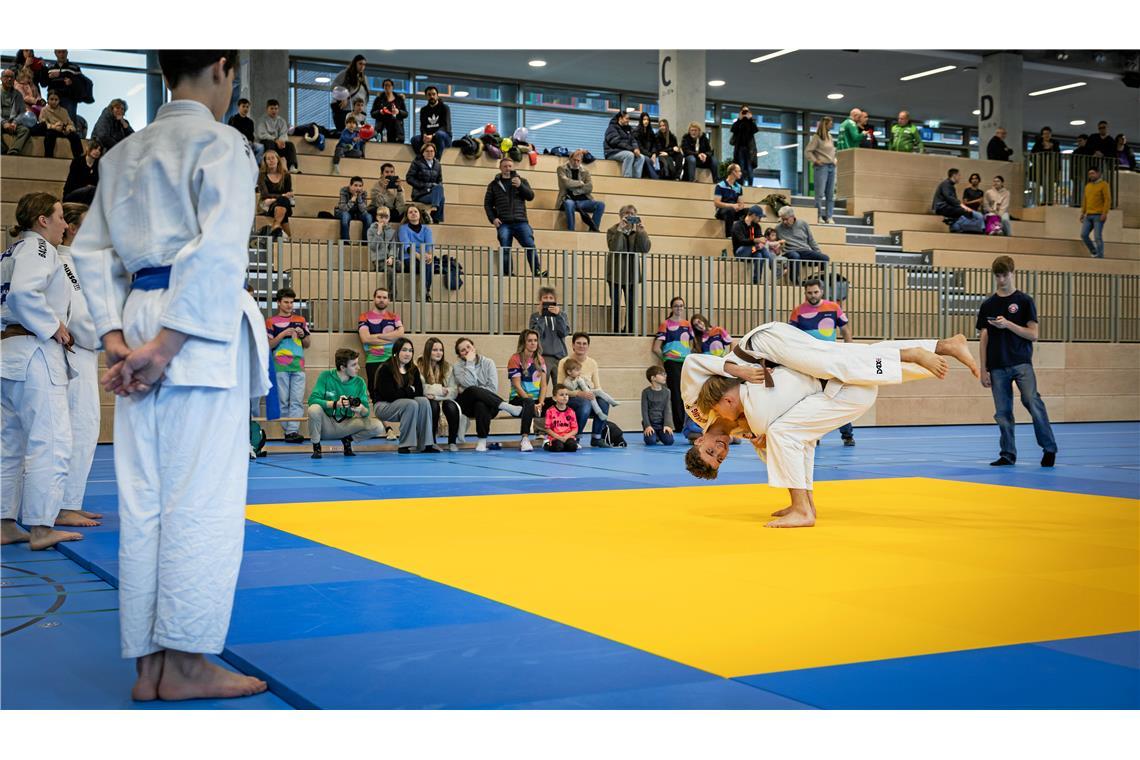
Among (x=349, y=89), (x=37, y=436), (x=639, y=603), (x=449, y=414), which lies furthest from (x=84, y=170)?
(x=639, y=603)

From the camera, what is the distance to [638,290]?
17.8m

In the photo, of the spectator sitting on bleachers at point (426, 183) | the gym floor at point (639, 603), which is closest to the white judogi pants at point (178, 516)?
the gym floor at point (639, 603)

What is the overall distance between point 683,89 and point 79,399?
19247 millimetres

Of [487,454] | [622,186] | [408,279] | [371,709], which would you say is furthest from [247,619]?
[622,186]

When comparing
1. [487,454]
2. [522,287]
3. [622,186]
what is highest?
[622,186]

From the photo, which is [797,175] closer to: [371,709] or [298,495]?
[298,495]

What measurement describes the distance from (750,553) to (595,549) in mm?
813

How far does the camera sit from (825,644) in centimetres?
400

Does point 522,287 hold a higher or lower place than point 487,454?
higher

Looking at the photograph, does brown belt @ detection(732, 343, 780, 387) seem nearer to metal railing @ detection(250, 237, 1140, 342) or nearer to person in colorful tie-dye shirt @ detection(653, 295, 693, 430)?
person in colorful tie-dye shirt @ detection(653, 295, 693, 430)

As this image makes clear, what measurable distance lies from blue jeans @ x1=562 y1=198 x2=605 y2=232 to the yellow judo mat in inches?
443

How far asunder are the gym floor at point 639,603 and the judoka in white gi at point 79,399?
0.25 metres

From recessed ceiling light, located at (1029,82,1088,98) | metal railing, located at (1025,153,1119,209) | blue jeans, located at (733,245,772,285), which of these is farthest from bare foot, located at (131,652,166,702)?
recessed ceiling light, located at (1029,82,1088,98)

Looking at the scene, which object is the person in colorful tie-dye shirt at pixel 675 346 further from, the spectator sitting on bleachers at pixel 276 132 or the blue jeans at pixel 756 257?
the spectator sitting on bleachers at pixel 276 132
